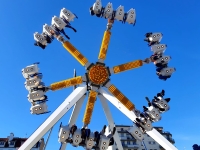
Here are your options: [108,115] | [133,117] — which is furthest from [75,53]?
[133,117]

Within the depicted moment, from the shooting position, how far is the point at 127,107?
70.6 ft

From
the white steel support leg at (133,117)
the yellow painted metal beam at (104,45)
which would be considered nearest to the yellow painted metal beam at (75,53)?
the yellow painted metal beam at (104,45)

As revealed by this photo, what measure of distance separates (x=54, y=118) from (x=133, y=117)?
19.9 ft

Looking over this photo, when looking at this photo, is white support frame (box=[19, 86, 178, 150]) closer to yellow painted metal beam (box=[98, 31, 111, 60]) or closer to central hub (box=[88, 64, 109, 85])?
central hub (box=[88, 64, 109, 85])

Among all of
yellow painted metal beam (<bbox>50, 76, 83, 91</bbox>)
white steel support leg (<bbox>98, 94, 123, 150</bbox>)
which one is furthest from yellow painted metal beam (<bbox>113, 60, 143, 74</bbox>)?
yellow painted metal beam (<bbox>50, 76, 83, 91</bbox>)

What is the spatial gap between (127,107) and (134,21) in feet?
24.4

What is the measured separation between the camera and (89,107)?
21.5m

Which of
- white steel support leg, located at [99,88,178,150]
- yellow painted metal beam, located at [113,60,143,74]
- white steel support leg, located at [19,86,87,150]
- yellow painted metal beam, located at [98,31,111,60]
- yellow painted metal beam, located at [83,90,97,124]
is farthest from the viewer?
yellow painted metal beam, located at [98,31,111,60]

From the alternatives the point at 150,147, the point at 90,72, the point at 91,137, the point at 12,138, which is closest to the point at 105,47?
the point at 90,72

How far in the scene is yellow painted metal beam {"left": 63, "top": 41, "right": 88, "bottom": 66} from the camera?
2256 centimetres

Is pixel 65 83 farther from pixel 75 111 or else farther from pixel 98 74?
pixel 98 74

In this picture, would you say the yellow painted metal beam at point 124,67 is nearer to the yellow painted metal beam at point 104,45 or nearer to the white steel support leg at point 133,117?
the yellow painted metal beam at point 104,45

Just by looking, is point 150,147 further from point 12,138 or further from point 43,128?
point 43,128

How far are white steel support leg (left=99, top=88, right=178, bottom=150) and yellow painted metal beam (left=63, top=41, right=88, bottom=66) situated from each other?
279cm
